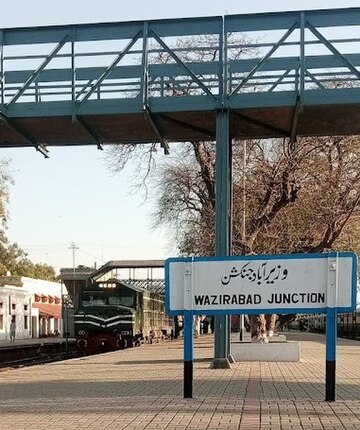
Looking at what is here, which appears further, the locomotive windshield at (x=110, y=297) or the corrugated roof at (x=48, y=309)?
the corrugated roof at (x=48, y=309)

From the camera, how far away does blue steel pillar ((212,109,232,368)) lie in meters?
16.8

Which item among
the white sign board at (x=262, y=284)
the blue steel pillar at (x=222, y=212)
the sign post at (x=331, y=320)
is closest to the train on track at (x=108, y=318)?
the blue steel pillar at (x=222, y=212)

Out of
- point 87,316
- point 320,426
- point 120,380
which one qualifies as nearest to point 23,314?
point 87,316

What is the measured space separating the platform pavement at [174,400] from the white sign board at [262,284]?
142cm

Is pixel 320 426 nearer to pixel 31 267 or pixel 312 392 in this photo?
pixel 312 392

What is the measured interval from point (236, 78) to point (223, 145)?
6.69 feet

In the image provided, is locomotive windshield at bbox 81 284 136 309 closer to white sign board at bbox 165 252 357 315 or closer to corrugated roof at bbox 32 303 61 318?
white sign board at bbox 165 252 357 315

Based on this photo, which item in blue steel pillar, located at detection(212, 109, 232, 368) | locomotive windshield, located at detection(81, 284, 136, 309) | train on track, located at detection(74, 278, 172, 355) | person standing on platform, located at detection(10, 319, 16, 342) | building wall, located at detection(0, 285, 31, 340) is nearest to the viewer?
blue steel pillar, located at detection(212, 109, 232, 368)

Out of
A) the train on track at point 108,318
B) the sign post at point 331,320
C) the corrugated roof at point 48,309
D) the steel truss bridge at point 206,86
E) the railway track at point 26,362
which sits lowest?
the corrugated roof at point 48,309

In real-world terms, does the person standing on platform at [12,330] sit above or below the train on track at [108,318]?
below

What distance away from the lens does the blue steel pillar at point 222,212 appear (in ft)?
55.2

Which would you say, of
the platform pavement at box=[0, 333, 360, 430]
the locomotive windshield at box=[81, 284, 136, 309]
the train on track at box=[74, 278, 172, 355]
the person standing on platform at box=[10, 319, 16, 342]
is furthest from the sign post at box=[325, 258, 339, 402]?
the person standing on platform at box=[10, 319, 16, 342]

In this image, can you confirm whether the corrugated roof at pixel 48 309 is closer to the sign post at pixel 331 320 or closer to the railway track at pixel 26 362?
the railway track at pixel 26 362

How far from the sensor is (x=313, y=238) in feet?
85.0
